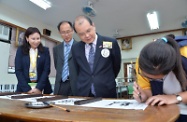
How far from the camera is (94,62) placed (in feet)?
4.56

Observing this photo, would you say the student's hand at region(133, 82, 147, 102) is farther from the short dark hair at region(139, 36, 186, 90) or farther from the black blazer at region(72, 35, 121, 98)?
the black blazer at region(72, 35, 121, 98)

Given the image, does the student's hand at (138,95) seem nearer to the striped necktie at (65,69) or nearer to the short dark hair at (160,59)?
the short dark hair at (160,59)

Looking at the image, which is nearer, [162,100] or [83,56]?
[162,100]

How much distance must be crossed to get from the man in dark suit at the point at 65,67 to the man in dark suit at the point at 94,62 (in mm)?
159

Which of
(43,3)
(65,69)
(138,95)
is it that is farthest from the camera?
(43,3)

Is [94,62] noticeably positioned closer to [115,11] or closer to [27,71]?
[27,71]

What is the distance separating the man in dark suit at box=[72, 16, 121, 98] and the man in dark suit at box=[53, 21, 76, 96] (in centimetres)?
16

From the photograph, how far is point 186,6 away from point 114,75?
3.29 m

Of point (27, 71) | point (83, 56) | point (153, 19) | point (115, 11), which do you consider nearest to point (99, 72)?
point (83, 56)

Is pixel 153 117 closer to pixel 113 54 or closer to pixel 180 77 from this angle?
pixel 180 77

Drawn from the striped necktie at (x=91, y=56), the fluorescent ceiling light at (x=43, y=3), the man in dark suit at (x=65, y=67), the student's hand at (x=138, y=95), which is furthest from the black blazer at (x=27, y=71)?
the fluorescent ceiling light at (x=43, y=3)

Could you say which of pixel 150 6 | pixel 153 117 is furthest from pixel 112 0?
pixel 153 117

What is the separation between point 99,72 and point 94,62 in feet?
0.29

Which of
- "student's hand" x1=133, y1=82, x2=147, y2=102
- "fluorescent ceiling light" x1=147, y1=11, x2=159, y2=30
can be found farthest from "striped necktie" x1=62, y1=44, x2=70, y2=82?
"fluorescent ceiling light" x1=147, y1=11, x2=159, y2=30
